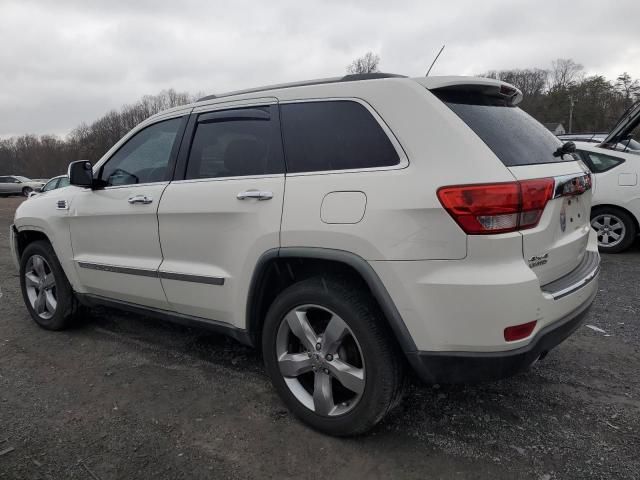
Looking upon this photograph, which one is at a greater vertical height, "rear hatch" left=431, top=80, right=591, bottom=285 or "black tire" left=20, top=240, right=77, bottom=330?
"rear hatch" left=431, top=80, right=591, bottom=285

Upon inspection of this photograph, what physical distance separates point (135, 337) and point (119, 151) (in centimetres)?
156

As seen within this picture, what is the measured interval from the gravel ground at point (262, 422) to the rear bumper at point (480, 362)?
1.57 ft

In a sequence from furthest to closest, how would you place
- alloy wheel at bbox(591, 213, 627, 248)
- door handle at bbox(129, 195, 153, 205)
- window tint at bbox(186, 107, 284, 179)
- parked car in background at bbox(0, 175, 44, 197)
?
parked car in background at bbox(0, 175, 44, 197) < alloy wheel at bbox(591, 213, 627, 248) < door handle at bbox(129, 195, 153, 205) < window tint at bbox(186, 107, 284, 179)

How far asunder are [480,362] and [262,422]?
1.30 meters

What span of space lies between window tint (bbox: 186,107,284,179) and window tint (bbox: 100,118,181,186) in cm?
27

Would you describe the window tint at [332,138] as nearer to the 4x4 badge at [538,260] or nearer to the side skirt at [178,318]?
the 4x4 badge at [538,260]

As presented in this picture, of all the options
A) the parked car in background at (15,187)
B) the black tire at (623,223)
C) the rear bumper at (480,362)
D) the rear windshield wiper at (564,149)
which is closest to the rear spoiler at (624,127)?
the black tire at (623,223)

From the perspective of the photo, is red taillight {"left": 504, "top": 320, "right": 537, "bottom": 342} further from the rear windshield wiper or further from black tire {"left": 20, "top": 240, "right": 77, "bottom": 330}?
black tire {"left": 20, "top": 240, "right": 77, "bottom": 330}

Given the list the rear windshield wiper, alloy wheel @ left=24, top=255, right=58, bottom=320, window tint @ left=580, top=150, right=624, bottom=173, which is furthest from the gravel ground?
window tint @ left=580, top=150, right=624, bottom=173

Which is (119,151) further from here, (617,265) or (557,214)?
(617,265)

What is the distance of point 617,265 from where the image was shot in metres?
6.07

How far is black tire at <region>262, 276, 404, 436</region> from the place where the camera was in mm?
2307

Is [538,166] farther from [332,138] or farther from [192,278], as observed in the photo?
[192,278]

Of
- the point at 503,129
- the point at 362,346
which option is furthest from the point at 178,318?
the point at 503,129
